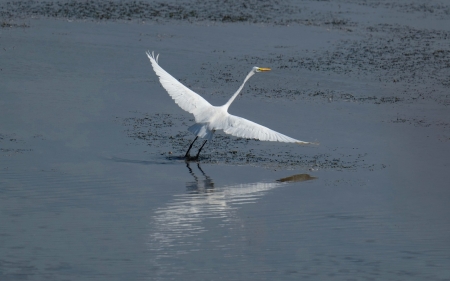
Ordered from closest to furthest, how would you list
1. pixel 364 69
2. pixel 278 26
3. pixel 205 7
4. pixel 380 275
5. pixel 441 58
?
pixel 380 275, pixel 364 69, pixel 441 58, pixel 278 26, pixel 205 7

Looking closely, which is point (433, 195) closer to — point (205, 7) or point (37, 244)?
point (37, 244)

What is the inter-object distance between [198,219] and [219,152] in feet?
12.6

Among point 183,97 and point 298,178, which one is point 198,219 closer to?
point 298,178

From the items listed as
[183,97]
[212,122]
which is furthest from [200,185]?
[183,97]

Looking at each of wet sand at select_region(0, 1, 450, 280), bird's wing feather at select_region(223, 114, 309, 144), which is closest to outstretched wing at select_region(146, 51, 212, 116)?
wet sand at select_region(0, 1, 450, 280)

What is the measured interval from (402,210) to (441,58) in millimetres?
11555

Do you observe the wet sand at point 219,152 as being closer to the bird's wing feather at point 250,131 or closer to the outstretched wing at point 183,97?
the bird's wing feather at point 250,131

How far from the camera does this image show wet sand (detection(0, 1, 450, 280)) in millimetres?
8891

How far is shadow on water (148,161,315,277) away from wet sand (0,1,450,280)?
3 cm

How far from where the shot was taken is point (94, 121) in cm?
1476

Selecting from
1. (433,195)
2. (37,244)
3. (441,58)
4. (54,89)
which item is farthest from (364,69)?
(37,244)

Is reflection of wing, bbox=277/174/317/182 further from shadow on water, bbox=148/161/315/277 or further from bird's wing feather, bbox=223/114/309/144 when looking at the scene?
bird's wing feather, bbox=223/114/309/144

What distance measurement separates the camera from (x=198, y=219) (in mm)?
9945

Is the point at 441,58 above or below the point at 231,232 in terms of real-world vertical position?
above
